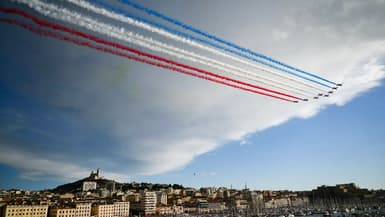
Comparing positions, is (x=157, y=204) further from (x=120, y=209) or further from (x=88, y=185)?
(x=88, y=185)

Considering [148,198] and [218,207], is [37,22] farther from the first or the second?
[218,207]

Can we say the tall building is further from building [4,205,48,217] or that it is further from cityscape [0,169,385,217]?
building [4,205,48,217]

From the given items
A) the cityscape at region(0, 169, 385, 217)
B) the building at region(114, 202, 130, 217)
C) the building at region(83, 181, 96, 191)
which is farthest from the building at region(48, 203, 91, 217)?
the building at region(83, 181, 96, 191)

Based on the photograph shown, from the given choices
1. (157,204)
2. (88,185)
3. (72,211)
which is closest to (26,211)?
(72,211)

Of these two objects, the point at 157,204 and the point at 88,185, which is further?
the point at 88,185

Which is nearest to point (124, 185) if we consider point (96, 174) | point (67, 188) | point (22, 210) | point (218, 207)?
point (96, 174)

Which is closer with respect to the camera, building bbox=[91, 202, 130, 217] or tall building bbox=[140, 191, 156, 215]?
building bbox=[91, 202, 130, 217]

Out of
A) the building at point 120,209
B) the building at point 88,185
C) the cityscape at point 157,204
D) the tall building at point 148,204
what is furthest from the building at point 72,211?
the building at point 88,185

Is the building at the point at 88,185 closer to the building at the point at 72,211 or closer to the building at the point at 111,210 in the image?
the building at the point at 111,210
